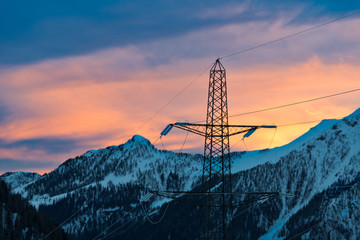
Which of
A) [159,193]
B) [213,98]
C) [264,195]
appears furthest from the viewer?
[213,98]

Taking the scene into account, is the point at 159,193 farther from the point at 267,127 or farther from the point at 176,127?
the point at 267,127

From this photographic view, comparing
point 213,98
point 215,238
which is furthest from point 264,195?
point 213,98

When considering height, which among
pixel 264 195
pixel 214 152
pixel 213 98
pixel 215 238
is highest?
pixel 213 98

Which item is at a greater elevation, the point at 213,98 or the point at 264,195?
the point at 213,98

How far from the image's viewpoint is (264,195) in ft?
190

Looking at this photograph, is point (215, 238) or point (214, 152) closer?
point (215, 238)

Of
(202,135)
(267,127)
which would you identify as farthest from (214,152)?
(267,127)

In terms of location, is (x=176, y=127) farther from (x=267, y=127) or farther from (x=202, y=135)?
(x=267, y=127)

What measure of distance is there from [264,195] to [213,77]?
20484 millimetres

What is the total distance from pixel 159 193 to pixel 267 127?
16.1 metres

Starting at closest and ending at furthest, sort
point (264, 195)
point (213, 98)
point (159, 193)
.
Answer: point (264, 195) → point (159, 193) → point (213, 98)

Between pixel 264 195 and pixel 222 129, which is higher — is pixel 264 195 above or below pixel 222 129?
below

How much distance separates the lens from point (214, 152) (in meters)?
67.1

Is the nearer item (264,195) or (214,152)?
(264,195)
